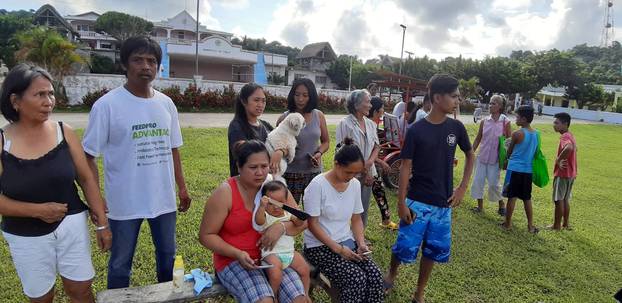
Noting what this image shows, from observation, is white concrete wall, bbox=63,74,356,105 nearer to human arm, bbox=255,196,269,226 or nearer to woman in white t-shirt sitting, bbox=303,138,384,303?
woman in white t-shirt sitting, bbox=303,138,384,303

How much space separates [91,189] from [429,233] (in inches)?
102

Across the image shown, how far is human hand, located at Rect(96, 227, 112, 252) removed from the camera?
2461 millimetres

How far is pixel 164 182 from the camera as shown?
2742 millimetres

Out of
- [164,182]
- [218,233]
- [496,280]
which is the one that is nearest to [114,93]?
[164,182]

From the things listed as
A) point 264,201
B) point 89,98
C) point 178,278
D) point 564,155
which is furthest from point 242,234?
→ point 89,98

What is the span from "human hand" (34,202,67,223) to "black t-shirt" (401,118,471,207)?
8.09 ft

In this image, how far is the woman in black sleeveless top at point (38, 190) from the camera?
216 cm

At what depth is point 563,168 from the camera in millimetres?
5801

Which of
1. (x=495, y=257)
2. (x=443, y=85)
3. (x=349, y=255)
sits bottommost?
(x=495, y=257)

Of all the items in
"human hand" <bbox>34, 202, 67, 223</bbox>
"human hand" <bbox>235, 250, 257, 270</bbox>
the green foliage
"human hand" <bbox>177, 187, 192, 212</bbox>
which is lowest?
"human hand" <bbox>235, 250, 257, 270</bbox>

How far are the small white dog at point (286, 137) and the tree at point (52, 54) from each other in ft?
56.3

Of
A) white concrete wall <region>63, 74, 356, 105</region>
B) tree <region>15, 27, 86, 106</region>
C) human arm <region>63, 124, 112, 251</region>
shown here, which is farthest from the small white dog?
tree <region>15, 27, 86, 106</region>

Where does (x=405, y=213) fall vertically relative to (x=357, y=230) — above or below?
above

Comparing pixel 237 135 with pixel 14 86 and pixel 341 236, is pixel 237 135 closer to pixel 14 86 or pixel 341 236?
pixel 341 236
